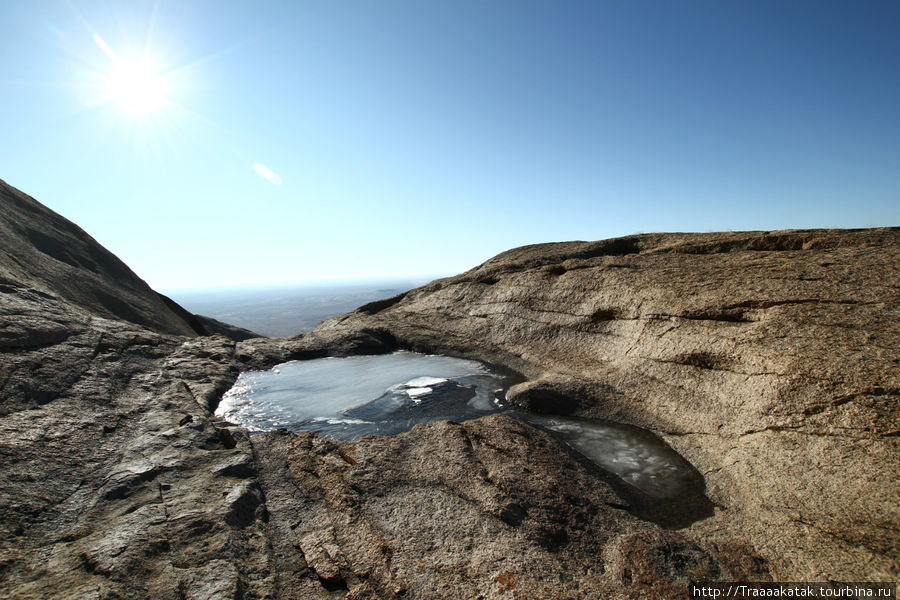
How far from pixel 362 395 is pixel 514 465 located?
6.38 m

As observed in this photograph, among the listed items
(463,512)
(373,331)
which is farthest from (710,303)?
(373,331)

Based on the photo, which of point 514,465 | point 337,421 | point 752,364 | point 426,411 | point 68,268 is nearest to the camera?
point 514,465

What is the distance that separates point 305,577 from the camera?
4406mm

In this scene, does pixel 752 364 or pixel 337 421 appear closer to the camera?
pixel 752 364

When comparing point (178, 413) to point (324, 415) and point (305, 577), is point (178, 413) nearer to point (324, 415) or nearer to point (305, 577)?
point (324, 415)

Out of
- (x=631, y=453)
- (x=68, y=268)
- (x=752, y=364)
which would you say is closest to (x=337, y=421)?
(x=631, y=453)

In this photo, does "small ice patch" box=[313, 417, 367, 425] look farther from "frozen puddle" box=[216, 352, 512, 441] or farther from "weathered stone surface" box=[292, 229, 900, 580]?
"weathered stone surface" box=[292, 229, 900, 580]

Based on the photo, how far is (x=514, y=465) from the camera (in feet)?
21.9

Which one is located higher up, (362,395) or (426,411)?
(362,395)

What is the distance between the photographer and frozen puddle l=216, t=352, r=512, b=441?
9828 millimetres

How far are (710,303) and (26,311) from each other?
1769cm

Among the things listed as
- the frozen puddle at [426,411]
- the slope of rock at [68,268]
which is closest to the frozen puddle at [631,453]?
the frozen puddle at [426,411]

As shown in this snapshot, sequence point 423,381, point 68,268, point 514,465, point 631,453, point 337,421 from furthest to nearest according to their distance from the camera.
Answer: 1. point 68,268
2. point 423,381
3. point 337,421
4. point 631,453
5. point 514,465

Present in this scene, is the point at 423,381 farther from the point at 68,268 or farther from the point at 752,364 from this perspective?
the point at 68,268
